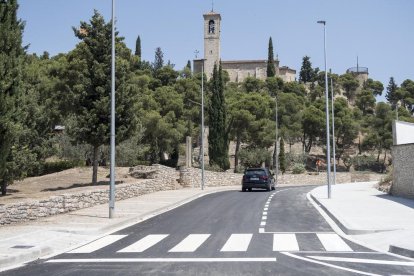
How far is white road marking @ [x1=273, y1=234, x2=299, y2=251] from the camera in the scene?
37.0 ft

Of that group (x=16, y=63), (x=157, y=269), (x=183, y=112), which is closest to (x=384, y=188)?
(x=16, y=63)

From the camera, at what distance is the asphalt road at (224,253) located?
8961mm

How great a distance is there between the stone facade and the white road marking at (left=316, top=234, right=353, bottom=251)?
13.4 m

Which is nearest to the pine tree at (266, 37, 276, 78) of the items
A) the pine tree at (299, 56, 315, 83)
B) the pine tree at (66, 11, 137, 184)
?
the pine tree at (299, 56, 315, 83)

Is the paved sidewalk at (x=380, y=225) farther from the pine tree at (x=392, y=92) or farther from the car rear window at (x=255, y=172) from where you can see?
the pine tree at (x=392, y=92)

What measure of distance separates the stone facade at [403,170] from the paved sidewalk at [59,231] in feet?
41.5

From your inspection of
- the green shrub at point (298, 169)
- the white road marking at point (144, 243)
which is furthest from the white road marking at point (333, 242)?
the green shrub at point (298, 169)

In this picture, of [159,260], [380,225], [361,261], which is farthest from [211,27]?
[361,261]

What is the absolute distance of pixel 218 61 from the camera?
124938mm

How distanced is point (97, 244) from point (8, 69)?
746 centimetres

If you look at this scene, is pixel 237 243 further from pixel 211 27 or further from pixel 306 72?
pixel 306 72

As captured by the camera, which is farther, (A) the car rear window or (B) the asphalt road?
(A) the car rear window

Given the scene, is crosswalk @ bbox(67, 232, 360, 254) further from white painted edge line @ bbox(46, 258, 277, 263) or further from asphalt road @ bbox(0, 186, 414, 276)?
white painted edge line @ bbox(46, 258, 277, 263)

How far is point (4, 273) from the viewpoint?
9023mm
